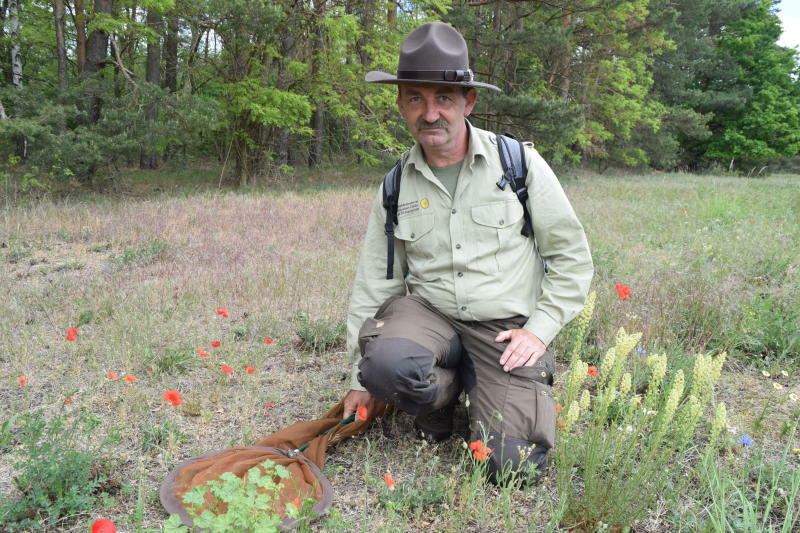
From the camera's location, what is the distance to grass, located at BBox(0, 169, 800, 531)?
2451 millimetres

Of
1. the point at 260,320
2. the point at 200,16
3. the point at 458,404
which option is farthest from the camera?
the point at 200,16

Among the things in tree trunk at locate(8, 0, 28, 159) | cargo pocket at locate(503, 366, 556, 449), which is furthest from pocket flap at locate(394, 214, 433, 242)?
tree trunk at locate(8, 0, 28, 159)

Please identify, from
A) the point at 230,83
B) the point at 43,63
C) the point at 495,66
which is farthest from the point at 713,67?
the point at 43,63

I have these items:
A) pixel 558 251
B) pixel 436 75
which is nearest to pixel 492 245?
pixel 558 251

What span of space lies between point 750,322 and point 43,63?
2281 cm

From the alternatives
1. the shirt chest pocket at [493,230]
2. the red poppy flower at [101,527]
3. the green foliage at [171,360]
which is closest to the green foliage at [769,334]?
the shirt chest pocket at [493,230]

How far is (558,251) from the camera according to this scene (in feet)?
9.20

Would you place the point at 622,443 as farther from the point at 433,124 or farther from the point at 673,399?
the point at 433,124

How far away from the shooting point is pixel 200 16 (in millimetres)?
11547

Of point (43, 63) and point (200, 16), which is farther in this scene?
point (43, 63)

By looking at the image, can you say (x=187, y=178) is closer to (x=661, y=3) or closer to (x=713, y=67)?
(x=661, y=3)

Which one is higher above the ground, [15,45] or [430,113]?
[15,45]

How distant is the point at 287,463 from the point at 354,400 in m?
0.50

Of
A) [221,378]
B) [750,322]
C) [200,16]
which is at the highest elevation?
[200,16]
